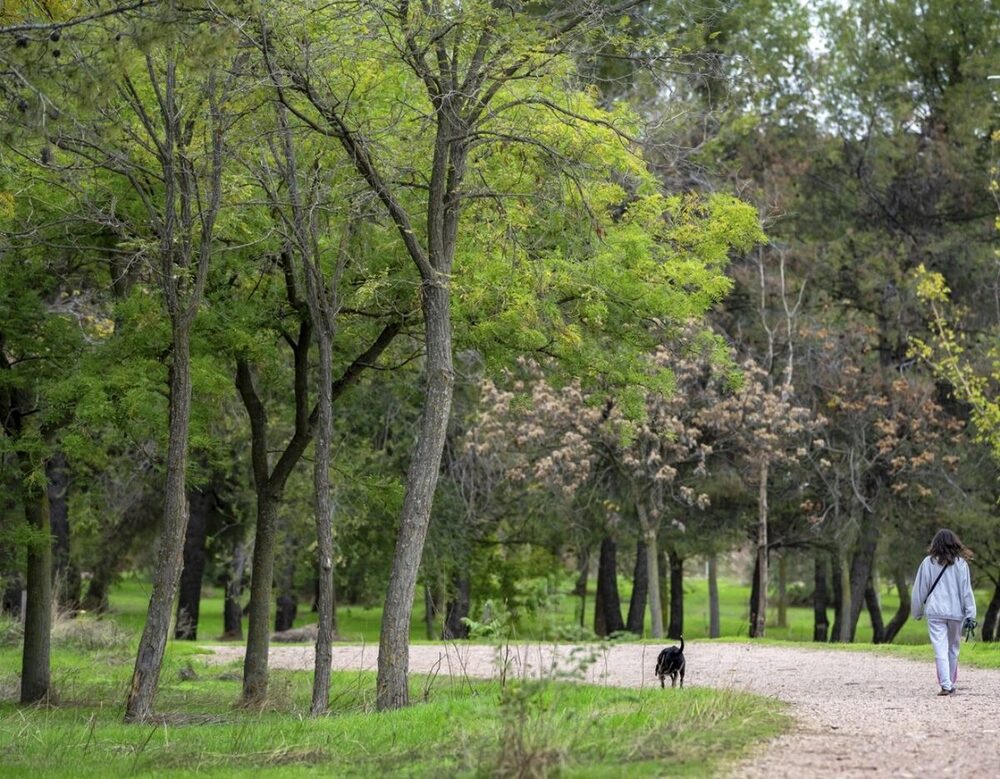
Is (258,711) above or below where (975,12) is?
below

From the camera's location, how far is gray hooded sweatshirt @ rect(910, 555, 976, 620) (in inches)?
504

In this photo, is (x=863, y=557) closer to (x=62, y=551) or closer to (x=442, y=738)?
(x=62, y=551)

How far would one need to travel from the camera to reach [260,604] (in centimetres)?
1669

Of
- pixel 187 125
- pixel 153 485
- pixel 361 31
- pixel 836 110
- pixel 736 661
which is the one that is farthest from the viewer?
pixel 836 110

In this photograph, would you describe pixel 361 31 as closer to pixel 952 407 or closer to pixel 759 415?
pixel 759 415

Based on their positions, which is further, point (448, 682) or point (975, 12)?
point (975, 12)

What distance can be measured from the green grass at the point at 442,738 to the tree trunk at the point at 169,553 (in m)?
0.44

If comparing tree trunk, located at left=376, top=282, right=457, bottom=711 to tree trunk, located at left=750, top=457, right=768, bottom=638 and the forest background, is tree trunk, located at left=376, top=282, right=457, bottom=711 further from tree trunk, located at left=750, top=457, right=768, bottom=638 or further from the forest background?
tree trunk, located at left=750, top=457, right=768, bottom=638

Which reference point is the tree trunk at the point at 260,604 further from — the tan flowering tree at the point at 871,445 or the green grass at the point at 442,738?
the tan flowering tree at the point at 871,445

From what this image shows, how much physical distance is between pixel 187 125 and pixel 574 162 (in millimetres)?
4142

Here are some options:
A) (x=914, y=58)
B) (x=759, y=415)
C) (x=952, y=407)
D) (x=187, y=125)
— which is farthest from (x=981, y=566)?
(x=187, y=125)

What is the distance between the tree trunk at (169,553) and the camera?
13086 millimetres

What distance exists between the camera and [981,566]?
34.5 m

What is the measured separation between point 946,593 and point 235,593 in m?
24.0
